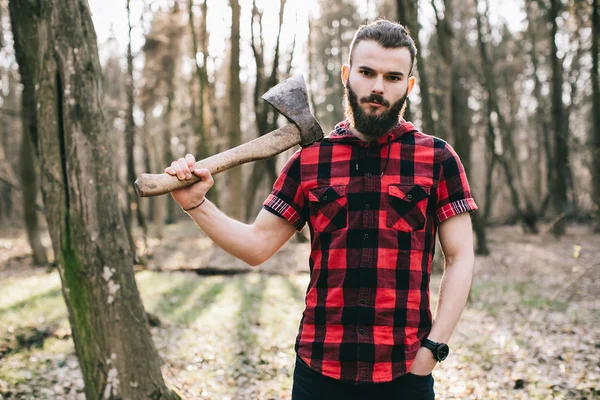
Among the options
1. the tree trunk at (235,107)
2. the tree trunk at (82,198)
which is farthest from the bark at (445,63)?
the tree trunk at (82,198)

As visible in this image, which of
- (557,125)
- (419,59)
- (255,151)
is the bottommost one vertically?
(255,151)

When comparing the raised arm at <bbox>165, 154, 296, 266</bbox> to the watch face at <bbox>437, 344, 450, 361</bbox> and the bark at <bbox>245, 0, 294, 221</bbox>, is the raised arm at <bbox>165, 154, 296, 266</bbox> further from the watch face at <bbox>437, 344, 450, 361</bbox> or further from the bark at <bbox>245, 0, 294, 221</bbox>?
the bark at <bbox>245, 0, 294, 221</bbox>

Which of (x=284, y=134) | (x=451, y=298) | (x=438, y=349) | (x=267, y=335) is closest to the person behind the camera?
(x=438, y=349)

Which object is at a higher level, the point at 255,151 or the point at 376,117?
the point at 376,117

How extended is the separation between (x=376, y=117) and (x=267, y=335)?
5.39 m

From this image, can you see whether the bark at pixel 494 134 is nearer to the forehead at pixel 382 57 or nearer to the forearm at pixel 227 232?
the forehead at pixel 382 57

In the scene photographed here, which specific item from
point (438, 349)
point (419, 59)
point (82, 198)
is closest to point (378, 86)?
point (438, 349)

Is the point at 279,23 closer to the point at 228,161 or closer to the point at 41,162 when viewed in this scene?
the point at 41,162

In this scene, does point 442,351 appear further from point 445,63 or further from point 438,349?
point 445,63

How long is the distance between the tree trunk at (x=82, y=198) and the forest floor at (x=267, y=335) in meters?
1.26

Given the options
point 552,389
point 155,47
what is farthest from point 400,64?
point 155,47

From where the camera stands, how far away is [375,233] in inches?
87.0

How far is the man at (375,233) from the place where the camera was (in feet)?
7.04

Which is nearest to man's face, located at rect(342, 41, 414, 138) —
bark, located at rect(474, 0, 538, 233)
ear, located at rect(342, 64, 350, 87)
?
ear, located at rect(342, 64, 350, 87)
